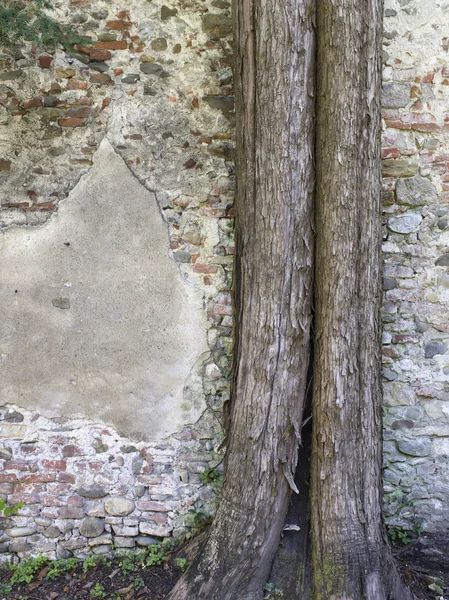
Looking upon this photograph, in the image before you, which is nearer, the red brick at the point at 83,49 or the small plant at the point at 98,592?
the small plant at the point at 98,592

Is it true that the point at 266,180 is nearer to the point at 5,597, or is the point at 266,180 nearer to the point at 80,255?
the point at 80,255

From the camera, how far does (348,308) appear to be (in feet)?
8.00

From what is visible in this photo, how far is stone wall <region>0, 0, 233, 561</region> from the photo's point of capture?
299 cm

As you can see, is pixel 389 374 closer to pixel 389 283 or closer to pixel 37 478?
pixel 389 283

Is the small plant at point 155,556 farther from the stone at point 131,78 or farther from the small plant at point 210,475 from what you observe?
the stone at point 131,78

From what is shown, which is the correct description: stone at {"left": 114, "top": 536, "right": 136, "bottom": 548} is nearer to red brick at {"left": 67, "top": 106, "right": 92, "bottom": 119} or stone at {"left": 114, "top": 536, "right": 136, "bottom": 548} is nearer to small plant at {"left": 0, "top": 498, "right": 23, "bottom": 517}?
small plant at {"left": 0, "top": 498, "right": 23, "bottom": 517}

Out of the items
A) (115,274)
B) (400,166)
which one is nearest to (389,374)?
(400,166)

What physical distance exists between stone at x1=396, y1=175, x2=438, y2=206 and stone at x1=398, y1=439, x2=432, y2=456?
4.38ft

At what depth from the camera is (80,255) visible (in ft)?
10.0

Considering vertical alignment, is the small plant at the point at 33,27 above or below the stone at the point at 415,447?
above

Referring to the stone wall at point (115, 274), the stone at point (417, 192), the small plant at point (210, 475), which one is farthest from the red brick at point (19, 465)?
the stone at point (417, 192)

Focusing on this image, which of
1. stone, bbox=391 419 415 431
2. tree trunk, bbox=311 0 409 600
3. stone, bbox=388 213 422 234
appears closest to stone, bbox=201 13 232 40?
tree trunk, bbox=311 0 409 600

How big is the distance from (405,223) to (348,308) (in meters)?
0.86

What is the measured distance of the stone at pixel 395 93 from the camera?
9.74 feet
